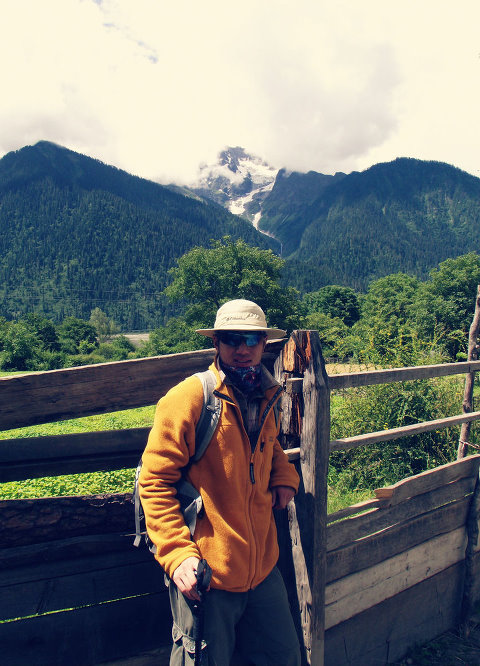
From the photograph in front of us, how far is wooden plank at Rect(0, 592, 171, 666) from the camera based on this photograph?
232 centimetres

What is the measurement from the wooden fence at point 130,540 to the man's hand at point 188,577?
0.69m

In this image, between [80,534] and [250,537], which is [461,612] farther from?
[80,534]

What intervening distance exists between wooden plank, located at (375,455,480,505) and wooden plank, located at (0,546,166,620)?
1597 mm

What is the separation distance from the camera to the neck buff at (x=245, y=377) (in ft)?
7.75

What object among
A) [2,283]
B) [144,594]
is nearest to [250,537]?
[144,594]

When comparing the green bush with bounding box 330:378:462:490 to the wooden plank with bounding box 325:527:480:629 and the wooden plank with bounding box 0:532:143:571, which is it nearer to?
the wooden plank with bounding box 325:527:480:629

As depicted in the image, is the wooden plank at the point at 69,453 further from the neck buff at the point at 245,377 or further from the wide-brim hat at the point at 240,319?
the wide-brim hat at the point at 240,319

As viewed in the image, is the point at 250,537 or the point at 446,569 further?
the point at 446,569

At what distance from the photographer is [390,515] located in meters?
3.34

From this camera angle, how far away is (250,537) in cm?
222

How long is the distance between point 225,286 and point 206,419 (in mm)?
47257

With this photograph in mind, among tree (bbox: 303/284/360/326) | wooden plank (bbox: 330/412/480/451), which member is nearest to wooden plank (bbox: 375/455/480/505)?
wooden plank (bbox: 330/412/480/451)

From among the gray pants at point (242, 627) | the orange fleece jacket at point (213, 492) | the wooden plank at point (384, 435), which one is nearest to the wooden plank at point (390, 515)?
the wooden plank at point (384, 435)

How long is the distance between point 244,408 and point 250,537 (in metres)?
0.60
